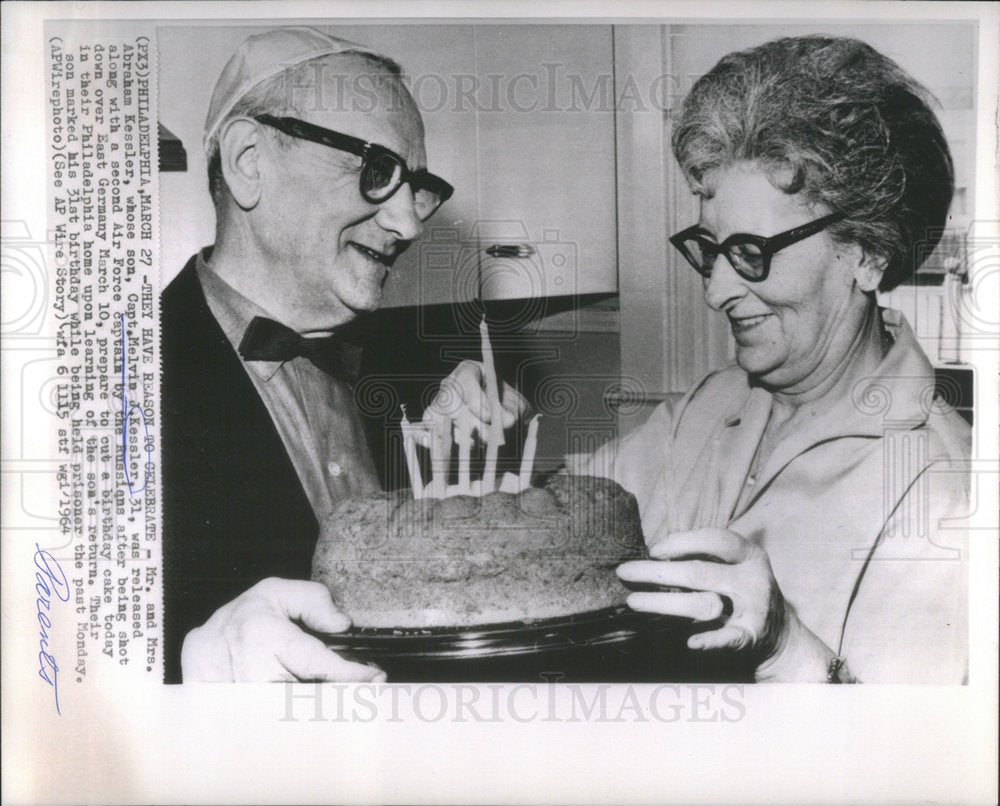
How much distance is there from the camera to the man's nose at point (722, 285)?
142 cm

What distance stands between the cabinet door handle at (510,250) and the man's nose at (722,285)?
30cm

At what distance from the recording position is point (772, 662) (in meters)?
1.42

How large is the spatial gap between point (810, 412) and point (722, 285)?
0.85ft

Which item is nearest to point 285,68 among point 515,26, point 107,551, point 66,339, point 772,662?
point 515,26

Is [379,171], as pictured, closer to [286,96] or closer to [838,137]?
[286,96]

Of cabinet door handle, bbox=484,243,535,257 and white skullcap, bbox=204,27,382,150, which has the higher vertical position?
white skullcap, bbox=204,27,382,150

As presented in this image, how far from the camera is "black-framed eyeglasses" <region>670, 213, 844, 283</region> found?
55.0 inches

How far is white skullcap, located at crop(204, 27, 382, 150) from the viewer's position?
1.43m

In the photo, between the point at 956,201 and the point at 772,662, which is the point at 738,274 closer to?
the point at 956,201

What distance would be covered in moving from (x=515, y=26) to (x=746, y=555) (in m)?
0.97
